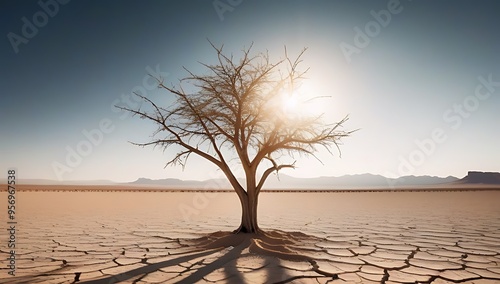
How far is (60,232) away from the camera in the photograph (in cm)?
855

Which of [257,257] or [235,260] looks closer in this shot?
[235,260]

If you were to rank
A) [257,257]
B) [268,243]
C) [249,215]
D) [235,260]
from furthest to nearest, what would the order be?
[249,215]
[268,243]
[257,257]
[235,260]

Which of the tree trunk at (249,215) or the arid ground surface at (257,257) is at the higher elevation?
the tree trunk at (249,215)

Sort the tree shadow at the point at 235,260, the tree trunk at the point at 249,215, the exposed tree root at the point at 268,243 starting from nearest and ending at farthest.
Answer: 1. the tree shadow at the point at 235,260
2. the exposed tree root at the point at 268,243
3. the tree trunk at the point at 249,215

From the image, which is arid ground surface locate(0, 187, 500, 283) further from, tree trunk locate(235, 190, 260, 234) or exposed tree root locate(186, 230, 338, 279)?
tree trunk locate(235, 190, 260, 234)

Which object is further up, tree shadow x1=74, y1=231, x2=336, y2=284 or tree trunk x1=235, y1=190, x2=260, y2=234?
tree trunk x1=235, y1=190, x2=260, y2=234

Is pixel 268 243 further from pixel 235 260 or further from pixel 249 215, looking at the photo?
pixel 235 260

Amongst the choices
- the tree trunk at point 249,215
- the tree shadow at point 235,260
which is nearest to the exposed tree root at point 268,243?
the tree shadow at point 235,260

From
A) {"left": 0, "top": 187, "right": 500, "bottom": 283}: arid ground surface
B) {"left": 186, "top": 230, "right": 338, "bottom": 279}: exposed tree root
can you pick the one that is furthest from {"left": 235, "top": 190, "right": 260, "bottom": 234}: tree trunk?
{"left": 0, "top": 187, "right": 500, "bottom": 283}: arid ground surface

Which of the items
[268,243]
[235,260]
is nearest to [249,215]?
[268,243]

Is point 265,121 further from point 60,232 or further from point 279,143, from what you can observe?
point 60,232

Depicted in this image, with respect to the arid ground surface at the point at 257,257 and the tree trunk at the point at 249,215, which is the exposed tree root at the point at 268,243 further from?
the tree trunk at the point at 249,215

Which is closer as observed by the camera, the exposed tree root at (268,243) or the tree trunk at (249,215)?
the exposed tree root at (268,243)

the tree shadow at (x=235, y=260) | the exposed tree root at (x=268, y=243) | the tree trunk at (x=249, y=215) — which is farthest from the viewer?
the tree trunk at (x=249, y=215)
